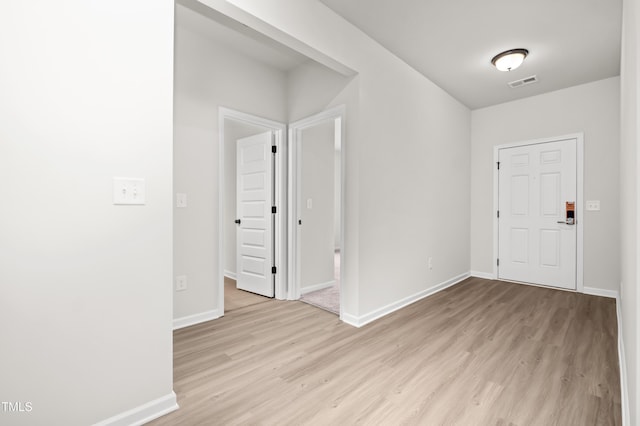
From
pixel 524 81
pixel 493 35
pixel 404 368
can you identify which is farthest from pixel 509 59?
pixel 404 368

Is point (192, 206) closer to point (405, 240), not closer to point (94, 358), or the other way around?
point (94, 358)

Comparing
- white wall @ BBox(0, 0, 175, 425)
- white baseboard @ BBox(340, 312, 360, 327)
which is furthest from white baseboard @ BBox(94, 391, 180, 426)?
white baseboard @ BBox(340, 312, 360, 327)

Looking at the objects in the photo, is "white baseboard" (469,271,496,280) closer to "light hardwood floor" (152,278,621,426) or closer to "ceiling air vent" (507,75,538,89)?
"light hardwood floor" (152,278,621,426)

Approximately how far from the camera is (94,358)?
1443 millimetres

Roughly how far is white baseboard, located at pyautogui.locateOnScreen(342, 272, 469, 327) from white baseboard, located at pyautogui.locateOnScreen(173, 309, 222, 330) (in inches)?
51.5

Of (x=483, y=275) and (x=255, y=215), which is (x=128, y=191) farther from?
(x=483, y=275)

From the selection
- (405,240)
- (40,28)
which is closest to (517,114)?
(405,240)

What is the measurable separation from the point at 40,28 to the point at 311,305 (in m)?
3.12

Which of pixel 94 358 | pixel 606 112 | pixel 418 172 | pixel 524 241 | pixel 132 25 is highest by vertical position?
pixel 606 112

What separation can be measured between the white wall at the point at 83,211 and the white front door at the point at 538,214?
4.77 meters

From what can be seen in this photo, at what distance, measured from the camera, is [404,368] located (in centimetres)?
215

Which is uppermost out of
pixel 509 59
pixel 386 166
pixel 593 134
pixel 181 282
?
pixel 509 59

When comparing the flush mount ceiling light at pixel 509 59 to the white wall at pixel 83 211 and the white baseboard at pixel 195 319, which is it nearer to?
the white wall at pixel 83 211

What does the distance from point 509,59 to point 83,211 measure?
3.99 m
